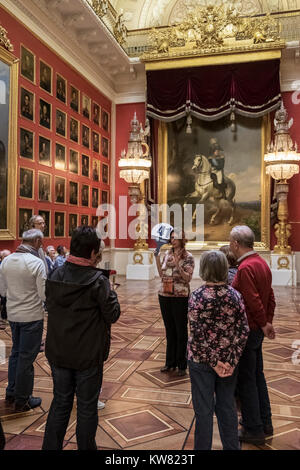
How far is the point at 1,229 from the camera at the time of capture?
8305 mm

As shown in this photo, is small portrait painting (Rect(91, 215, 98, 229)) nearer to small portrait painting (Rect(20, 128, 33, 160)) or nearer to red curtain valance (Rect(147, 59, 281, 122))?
red curtain valance (Rect(147, 59, 281, 122))

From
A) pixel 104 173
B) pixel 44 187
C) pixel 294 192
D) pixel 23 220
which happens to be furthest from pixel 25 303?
pixel 294 192

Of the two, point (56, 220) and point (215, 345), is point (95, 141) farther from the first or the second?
point (215, 345)

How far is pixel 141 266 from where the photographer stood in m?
13.8

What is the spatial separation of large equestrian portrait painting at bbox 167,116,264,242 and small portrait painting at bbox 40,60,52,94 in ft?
17.5

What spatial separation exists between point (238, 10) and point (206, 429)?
47.9 feet

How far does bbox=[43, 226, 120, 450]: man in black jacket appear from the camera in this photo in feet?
8.44

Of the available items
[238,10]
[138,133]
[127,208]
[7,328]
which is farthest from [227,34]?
[7,328]

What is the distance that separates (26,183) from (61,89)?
3.31 m

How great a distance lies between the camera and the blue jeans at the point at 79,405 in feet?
8.53

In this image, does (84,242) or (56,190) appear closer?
(84,242)

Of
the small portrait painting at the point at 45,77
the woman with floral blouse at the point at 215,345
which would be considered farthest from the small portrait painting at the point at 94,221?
the woman with floral blouse at the point at 215,345

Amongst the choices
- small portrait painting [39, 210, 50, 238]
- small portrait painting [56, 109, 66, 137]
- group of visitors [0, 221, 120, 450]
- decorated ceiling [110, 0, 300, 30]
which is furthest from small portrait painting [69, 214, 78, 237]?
group of visitors [0, 221, 120, 450]

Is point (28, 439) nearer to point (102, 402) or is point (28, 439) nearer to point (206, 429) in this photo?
point (102, 402)
